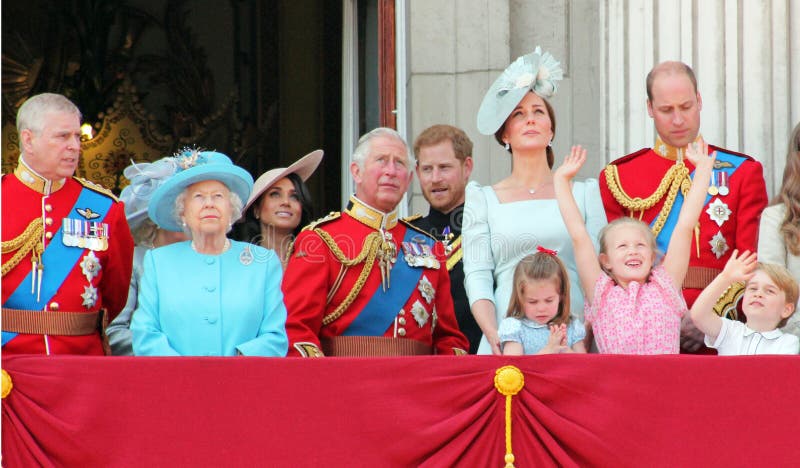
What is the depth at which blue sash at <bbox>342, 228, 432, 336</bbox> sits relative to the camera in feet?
18.8

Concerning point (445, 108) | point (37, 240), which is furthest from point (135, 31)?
point (37, 240)

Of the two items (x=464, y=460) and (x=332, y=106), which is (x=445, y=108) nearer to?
(x=332, y=106)

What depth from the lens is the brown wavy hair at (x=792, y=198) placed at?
5.58 meters

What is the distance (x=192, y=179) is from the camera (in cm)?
551

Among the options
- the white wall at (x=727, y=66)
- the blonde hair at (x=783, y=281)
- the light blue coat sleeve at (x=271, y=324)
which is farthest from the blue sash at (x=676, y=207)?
the light blue coat sleeve at (x=271, y=324)

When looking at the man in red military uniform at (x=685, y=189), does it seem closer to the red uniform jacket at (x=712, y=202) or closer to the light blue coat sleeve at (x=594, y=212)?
the red uniform jacket at (x=712, y=202)

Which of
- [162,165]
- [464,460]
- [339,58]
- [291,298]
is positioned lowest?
[464,460]

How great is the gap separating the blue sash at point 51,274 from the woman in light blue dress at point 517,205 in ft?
4.27

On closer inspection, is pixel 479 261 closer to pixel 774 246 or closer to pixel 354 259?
pixel 354 259

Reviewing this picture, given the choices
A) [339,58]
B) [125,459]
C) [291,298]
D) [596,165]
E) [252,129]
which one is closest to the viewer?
[125,459]

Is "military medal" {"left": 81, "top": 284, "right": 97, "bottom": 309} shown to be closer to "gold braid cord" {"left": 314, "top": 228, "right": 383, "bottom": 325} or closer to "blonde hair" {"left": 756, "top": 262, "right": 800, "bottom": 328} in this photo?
"gold braid cord" {"left": 314, "top": 228, "right": 383, "bottom": 325}

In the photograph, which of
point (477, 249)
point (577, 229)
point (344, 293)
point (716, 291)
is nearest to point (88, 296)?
point (344, 293)

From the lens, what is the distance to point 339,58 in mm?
9430

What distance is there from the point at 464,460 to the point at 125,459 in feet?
3.06
